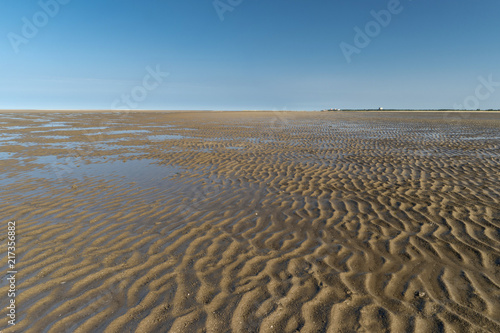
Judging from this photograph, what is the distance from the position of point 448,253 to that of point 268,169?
6286 millimetres

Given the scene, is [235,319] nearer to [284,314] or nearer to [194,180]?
[284,314]

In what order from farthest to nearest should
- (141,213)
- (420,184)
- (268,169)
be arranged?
(268,169)
(420,184)
(141,213)

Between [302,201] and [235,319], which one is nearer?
A: [235,319]

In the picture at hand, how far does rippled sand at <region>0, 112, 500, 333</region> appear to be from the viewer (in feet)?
9.56

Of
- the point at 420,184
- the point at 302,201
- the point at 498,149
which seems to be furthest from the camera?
the point at 498,149

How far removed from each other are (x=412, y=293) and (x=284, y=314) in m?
1.58

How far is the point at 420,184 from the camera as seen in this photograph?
7664 millimetres

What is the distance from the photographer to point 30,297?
3.19 metres

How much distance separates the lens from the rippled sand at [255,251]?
2.91m

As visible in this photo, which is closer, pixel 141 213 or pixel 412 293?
pixel 412 293

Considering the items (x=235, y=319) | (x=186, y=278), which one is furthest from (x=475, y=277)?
(x=186, y=278)

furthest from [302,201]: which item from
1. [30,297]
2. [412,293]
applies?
[30,297]

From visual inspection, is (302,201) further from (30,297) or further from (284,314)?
(30,297)

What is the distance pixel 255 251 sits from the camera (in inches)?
167
